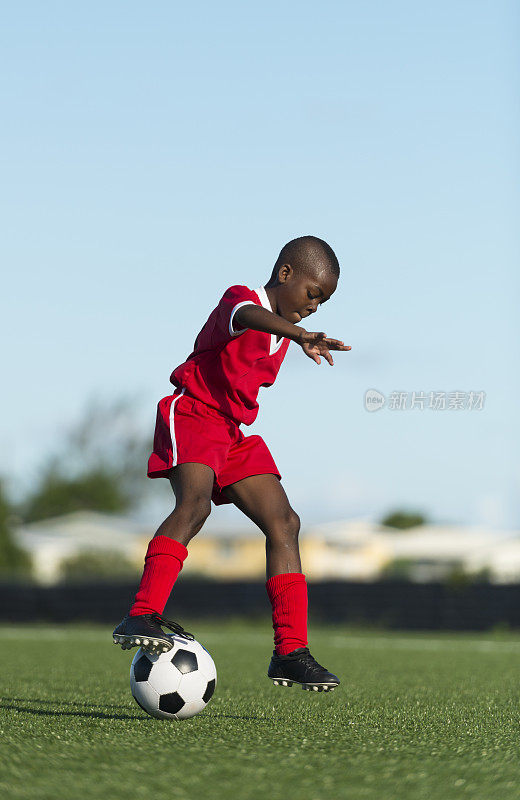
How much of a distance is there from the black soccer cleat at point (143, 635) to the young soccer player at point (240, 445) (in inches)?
3.4

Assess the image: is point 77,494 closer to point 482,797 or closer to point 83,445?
point 83,445

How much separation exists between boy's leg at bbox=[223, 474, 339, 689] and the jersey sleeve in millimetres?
673

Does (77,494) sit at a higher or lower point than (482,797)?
higher

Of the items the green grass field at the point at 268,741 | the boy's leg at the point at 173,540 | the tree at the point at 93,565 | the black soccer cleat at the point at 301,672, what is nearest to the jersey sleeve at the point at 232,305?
the boy's leg at the point at 173,540

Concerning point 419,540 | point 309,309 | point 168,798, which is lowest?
point 168,798

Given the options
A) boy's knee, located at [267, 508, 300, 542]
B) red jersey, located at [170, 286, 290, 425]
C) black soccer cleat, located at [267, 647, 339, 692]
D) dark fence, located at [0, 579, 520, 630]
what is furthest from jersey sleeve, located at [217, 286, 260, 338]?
dark fence, located at [0, 579, 520, 630]

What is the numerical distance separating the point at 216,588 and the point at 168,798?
62.9 ft

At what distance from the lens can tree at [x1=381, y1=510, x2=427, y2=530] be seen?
100312 mm

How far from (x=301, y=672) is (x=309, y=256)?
67.7 inches

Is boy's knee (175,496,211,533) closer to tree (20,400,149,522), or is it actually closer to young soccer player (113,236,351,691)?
young soccer player (113,236,351,691)

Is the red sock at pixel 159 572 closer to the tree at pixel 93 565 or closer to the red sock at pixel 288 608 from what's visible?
the red sock at pixel 288 608

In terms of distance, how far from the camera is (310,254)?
4.43 m

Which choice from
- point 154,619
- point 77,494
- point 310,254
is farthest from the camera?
point 77,494

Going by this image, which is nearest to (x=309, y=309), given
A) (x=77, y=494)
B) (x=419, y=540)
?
(x=77, y=494)
